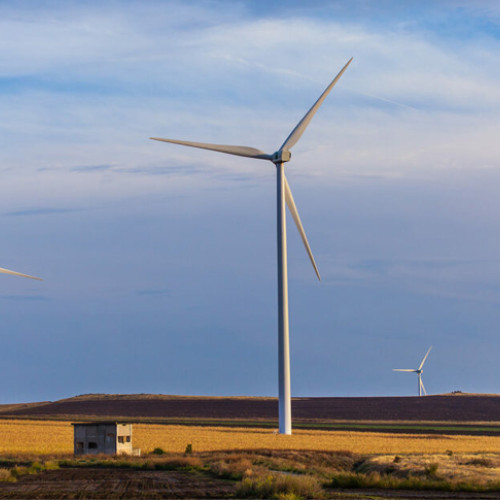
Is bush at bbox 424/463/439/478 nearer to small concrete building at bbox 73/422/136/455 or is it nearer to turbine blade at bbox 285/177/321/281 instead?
small concrete building at bbox 73/422/136/455

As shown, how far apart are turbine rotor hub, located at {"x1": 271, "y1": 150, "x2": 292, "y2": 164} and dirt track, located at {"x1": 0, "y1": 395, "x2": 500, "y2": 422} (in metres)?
64.0

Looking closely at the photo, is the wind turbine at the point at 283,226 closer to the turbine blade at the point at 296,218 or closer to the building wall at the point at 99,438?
the turbine blade at the point at 296,218

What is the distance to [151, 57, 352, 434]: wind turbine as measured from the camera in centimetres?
6644

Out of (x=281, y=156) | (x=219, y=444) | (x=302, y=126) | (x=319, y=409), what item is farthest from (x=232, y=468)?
(x=319, y=409)

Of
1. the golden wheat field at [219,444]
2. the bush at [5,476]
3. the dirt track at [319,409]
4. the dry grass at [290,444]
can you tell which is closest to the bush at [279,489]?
the bush at [5,476]

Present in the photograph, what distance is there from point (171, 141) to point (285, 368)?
18863 millimetres

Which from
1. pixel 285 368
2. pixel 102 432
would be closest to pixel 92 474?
pixel 102 432

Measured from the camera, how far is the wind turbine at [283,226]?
66438mm

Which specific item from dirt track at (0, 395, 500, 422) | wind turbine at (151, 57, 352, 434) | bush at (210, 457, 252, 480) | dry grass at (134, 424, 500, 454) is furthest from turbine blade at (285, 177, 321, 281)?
dirt track at (0, 395, 500, 422)

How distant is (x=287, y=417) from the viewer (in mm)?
67062

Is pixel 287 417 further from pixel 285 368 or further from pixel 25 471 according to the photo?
pixel 25 471

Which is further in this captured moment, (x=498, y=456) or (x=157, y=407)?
(x=157, y=407)

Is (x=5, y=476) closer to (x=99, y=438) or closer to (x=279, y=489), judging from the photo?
(x=279, y=489)

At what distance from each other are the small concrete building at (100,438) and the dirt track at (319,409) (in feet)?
245
